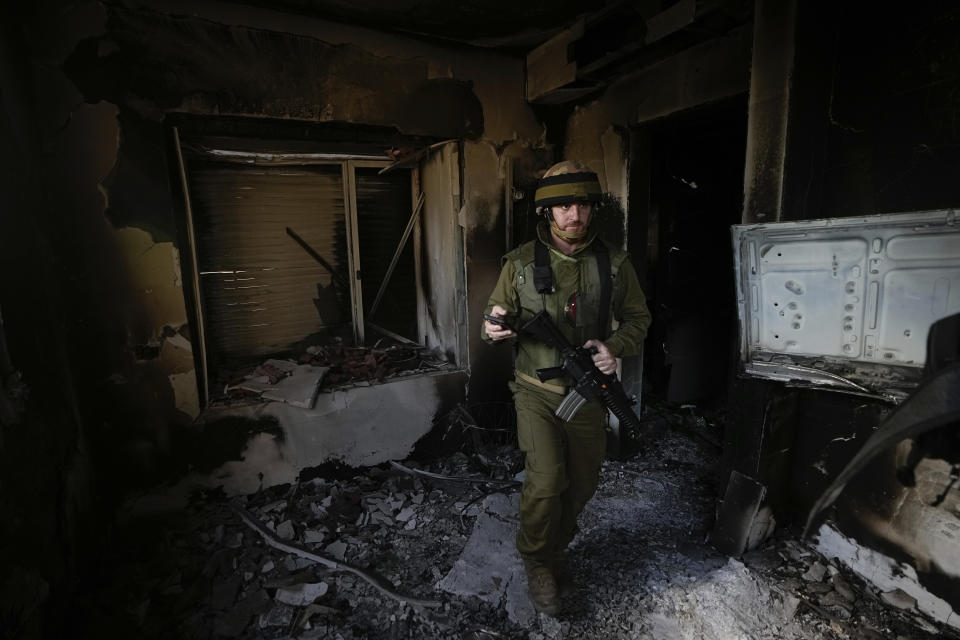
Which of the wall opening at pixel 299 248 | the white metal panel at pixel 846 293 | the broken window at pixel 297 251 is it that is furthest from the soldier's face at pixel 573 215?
the broken window at pixel 297 251

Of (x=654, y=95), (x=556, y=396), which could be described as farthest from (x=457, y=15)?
(x=556, y=396)

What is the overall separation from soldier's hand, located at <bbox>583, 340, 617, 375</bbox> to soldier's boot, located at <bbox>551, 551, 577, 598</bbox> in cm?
103

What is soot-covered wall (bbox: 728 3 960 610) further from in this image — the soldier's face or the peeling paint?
the peeling paint

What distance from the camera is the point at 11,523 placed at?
1735 mm

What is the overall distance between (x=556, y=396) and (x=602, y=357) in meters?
0.30

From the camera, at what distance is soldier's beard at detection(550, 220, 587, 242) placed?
2278mm

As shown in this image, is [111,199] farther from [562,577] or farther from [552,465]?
[562,577]

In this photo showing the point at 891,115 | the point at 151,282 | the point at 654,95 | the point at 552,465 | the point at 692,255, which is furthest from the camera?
the point at 692,255

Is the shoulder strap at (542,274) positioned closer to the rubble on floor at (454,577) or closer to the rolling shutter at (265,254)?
the rubble on floor at (454,577)

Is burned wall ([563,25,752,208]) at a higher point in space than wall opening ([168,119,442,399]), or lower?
higher

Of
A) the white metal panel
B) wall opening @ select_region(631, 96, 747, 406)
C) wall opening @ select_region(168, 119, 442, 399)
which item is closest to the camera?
the white metal panel

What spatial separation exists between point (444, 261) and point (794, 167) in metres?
2.48

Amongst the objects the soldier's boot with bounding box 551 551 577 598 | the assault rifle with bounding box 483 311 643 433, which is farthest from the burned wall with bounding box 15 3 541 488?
the soldier's boot with bounding box 551 551 577 598

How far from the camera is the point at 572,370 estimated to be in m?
2.19
